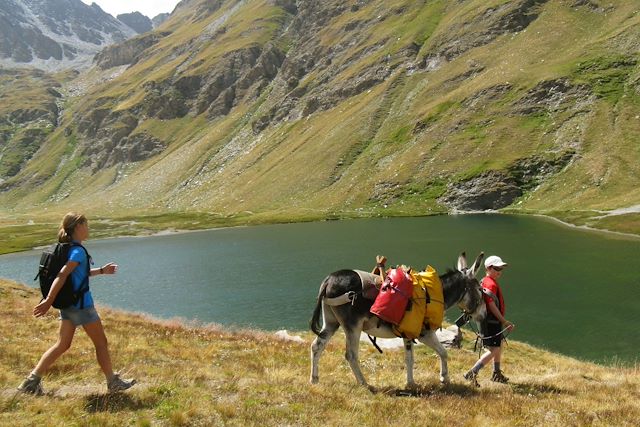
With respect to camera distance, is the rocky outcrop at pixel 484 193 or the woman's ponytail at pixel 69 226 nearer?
Result: the woman's ponytail at pixel 69 226

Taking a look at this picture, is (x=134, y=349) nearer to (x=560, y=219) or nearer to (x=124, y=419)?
(x=124, y=419)

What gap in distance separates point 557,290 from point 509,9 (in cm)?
16777

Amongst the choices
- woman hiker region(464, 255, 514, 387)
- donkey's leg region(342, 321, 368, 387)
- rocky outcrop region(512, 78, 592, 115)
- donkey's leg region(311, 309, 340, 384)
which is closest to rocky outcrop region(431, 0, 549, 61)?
rocky outcrop region(512, 78, 592, 115)

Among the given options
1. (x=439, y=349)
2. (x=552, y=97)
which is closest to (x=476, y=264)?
(x=439, y=349)

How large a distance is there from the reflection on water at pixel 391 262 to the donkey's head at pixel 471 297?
21043mm

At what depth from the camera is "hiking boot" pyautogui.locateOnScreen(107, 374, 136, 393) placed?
11141mm

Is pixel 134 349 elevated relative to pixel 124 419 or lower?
lower

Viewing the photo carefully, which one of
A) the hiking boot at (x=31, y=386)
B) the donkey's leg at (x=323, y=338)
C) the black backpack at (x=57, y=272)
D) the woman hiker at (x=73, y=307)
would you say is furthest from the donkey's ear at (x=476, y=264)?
the hiking boot at (x=31, y=386)

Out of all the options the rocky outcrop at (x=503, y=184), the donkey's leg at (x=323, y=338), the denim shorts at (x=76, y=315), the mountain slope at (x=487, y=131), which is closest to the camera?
the denim shorts at (x=76, y=315)

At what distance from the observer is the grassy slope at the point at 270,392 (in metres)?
10.0

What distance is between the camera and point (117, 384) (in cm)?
1122

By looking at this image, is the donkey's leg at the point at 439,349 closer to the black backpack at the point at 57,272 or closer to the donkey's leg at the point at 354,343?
the donkey's leg at the point at 354,343

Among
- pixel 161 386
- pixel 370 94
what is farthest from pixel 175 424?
pixel 370 94

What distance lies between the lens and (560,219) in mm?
98312
